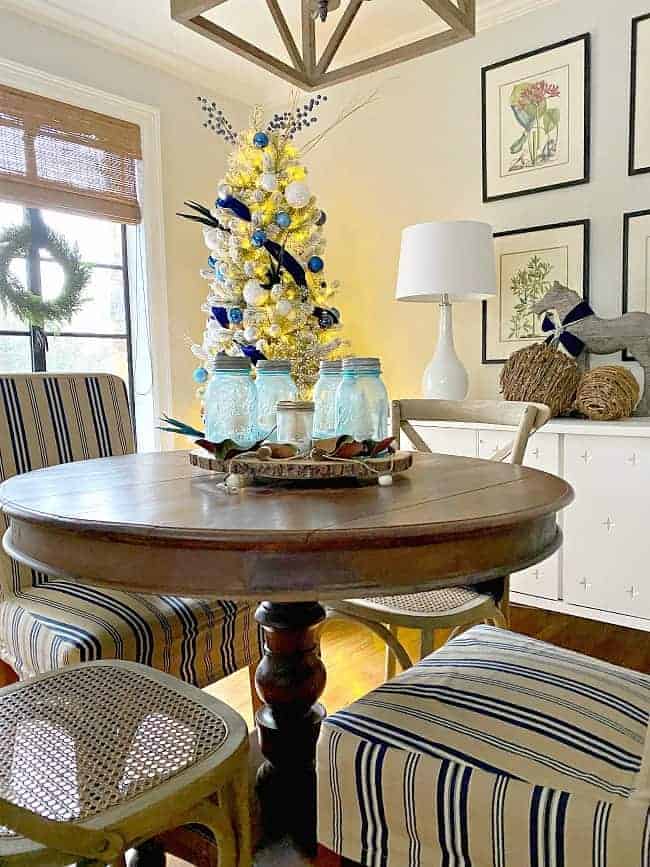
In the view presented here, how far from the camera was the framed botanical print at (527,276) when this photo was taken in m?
2.87

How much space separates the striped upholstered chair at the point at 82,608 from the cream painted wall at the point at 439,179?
5.85 ft

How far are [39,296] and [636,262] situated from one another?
8.21 feet

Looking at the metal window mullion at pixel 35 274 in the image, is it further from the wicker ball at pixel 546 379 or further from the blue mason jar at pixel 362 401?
the blue mason jar at pixel 362 401

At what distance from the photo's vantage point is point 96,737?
959 mm

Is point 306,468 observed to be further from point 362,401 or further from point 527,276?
point 527,276

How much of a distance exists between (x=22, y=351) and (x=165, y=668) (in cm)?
199

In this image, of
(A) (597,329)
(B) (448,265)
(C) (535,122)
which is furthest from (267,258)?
(A) (597,329)

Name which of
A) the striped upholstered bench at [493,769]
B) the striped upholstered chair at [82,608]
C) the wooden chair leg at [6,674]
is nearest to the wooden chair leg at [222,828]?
the striped upholstered bench at [493,769]

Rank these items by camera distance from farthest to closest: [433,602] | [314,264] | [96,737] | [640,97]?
[314,264] < [640,97] < [433,602] < [96,737]

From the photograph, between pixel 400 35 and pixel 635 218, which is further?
pixel 400 35

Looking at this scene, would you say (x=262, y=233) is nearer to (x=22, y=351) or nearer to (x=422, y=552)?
(x=22, y=351)

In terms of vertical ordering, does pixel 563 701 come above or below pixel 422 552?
below

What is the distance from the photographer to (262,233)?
120 inches

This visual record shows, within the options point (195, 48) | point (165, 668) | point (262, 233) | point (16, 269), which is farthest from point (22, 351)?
point (165, 668)
